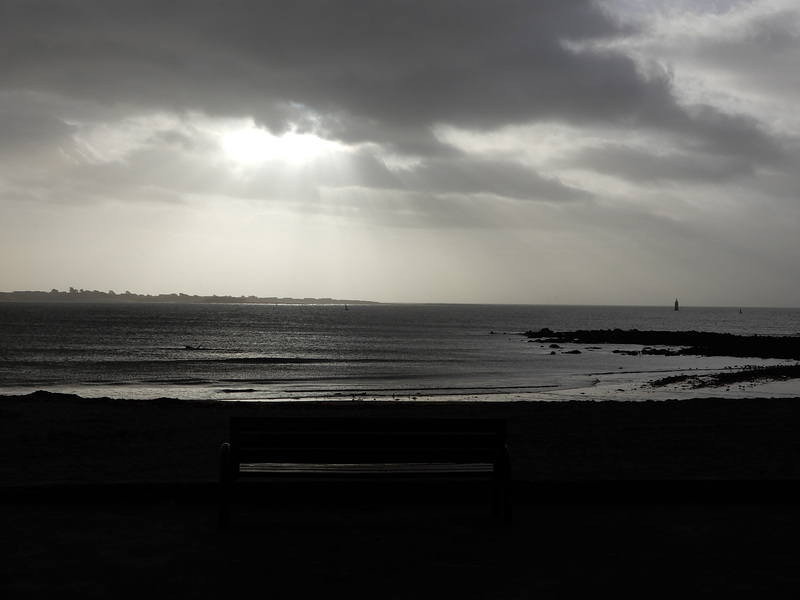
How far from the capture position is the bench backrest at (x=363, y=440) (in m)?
5.50

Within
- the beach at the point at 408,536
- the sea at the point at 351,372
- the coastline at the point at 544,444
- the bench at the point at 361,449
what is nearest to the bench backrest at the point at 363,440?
the bench at the point at 361,449

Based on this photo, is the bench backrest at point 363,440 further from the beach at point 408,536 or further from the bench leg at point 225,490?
the beach at point 408,536

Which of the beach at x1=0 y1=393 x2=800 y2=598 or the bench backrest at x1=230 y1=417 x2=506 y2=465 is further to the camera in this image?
the bench backrest at x1=230 y1=417 x2=506 y2=465

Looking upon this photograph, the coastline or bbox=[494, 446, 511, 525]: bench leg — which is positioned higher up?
bbox=[494, 446, 511, 525]: bench leg

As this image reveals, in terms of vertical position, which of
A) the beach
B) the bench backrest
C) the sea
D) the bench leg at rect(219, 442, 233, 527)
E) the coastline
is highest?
the bench backrest

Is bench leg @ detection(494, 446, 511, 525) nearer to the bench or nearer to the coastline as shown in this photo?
the bench

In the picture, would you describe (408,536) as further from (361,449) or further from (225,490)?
(225,490)

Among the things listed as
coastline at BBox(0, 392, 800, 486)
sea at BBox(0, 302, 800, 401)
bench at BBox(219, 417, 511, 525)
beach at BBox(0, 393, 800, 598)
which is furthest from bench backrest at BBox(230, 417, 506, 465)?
sea at BBox(0, 302, 800, 401)

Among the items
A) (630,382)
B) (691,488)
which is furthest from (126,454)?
(630,382)

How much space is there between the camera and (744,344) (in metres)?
64.9

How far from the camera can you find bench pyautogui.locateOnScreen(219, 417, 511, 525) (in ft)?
18.0

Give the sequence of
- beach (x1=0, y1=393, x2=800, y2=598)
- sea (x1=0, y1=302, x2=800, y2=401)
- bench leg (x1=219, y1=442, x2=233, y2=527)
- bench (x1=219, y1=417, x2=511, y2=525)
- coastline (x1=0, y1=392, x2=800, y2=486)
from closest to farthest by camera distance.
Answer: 1. beach (x1=0, y1=393, x2=800, y2=598)
2. bench leg (x1=219, y1=442, x2=233, y2=527)
3. bench (x1=219, y1=417, x2=511, y2=525)
4. coastline (x1=0, y1=392, x2=800, y2=486)
5. sea (x1=0, y1=302, x2=800, y2=401)

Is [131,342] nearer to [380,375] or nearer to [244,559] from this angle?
[380,375]

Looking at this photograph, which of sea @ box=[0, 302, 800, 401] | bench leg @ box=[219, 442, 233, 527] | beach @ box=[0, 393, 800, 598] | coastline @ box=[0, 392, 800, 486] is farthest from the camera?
sea @ box=[0, 302, 800, 401]
